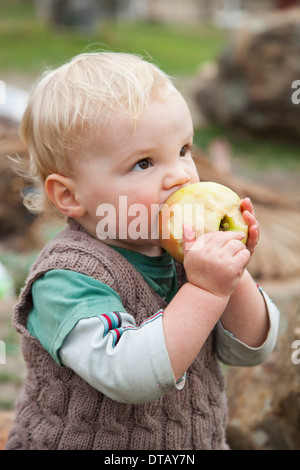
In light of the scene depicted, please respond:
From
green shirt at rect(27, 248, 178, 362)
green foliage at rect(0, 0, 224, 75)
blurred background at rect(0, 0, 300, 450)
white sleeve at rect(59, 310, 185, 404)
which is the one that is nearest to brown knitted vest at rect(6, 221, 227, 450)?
green shirt at rect(27, 248, 178, 362)

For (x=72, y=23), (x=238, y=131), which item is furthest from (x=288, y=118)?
(x=72, y=23)

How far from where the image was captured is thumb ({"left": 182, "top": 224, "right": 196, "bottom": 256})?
1.49 metres

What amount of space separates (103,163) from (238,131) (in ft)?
23.4

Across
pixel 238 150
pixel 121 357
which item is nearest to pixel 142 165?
pixel 121 357

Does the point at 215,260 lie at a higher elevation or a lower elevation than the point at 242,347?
higher

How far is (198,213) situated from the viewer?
152cm

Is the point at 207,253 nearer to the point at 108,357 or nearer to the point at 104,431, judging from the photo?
the point at 108,357

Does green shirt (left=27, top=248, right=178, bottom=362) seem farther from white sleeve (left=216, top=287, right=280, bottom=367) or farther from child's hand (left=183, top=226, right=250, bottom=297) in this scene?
white sleeve (left=216, top=287, right=280, bottom=367)

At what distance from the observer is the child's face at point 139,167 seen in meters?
1.55

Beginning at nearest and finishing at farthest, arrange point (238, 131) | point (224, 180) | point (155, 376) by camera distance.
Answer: point (155, 376)
point (224, 180)
point (238, 131)

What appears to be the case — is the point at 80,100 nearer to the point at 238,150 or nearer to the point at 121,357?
the point at 121,357

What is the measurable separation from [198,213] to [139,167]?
0.65 feet

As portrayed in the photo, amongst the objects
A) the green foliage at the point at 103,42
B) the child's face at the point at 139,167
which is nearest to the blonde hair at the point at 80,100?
the child's face at the point at 139,167
